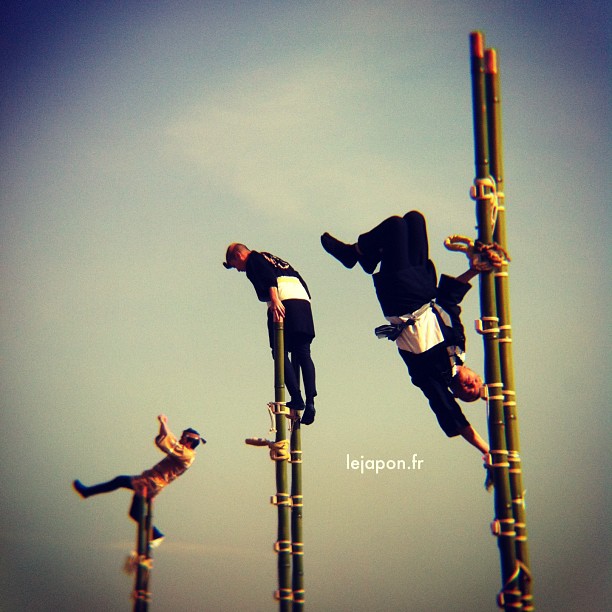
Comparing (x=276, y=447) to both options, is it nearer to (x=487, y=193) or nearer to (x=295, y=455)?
(x=295, y=455)

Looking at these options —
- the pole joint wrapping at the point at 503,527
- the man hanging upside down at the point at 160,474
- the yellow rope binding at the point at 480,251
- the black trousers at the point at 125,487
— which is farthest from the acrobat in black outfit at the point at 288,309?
the pole joint wrapping at the point at 503,527

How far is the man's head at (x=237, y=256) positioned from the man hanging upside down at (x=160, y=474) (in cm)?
225

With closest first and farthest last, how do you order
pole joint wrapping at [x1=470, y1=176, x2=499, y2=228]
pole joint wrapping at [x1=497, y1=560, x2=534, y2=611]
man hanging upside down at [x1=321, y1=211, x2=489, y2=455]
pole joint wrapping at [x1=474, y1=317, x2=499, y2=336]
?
pole joint wrapping at [x1=497, y1=560, x2=534, y2=611] < pole joint wrapping at [x1=474, y1=317, x2=499, y2=336] < pole joint wrapping at [x1=470, y1=176, x2=499, y2=228] < man hanging upside down at [x1=321, y1=211, x2=489, y2=455]

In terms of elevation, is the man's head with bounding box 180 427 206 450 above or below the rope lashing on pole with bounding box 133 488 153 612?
above

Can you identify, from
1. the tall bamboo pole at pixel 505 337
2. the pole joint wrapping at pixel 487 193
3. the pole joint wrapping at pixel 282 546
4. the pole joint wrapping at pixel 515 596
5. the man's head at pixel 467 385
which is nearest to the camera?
the pole joint wrapping at pixel 515 596

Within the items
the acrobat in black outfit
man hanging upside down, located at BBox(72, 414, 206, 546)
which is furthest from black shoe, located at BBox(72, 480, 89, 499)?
the acrobat in black outfit

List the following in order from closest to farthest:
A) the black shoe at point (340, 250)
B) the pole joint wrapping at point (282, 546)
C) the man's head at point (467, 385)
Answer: the man's head at point (467, 385), the black shoe at point (340, 250), the pole joint wrapping at point (282, 546)

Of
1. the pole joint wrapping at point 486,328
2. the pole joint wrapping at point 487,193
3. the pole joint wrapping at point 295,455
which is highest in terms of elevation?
the pole joint wrapping at point 487,193

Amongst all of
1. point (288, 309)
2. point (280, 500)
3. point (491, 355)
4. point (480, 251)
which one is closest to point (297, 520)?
point (280, 500)

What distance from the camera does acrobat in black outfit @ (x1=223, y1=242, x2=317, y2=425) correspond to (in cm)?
1236

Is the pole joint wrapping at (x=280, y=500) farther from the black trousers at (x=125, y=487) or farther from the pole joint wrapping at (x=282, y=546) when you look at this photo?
the black trousers at (x=125, y=487)

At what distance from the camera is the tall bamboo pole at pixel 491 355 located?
9352 millimetres

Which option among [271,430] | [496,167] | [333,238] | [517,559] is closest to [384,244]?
[333,238]

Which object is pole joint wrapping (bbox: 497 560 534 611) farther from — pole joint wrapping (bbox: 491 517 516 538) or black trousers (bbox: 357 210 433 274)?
black trousers (bbox: 357 210 433 274)
